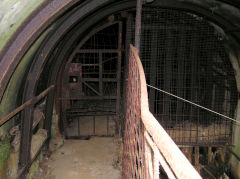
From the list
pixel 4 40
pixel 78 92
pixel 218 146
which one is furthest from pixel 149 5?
pixel 218 146

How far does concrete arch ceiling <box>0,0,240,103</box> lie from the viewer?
239 centimetres

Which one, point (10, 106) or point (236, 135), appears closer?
point (10, 106)

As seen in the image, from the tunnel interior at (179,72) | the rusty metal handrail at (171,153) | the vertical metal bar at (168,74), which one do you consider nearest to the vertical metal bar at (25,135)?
the rusty metal handrail at (171,153)

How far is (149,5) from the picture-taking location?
16.6 feet

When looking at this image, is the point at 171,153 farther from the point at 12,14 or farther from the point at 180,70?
the point at 180,70

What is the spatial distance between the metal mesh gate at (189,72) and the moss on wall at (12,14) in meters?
3.54

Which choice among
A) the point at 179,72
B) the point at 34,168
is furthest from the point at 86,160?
the point at 179,72

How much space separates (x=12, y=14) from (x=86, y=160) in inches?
150

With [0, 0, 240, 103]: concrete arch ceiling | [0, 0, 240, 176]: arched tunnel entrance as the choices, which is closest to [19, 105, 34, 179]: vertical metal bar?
[0, 0, 240, 103]: concrete arch ceiling

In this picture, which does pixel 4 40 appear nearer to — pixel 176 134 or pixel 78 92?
pixel 78 92

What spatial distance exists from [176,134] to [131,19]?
3080 millimetres

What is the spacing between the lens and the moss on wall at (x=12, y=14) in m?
2.36

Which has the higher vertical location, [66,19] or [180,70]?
[66,19]

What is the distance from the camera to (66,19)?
3873 mm
